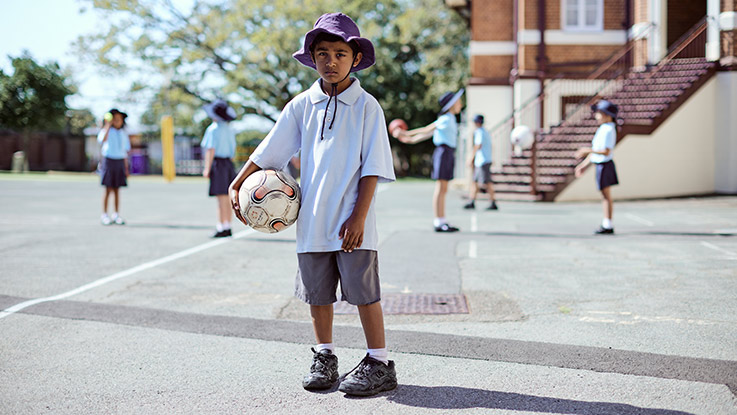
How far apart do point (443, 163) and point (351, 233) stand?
7136 mm

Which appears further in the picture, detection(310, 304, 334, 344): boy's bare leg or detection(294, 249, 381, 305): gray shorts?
detection(310, 304, 334, 344): boy's bare leg

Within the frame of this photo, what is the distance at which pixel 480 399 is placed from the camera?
3754mm

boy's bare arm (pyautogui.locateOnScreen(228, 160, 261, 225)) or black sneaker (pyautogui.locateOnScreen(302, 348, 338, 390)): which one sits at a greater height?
boy's bare arm (pyautogui.locateOnScreen(228, 160, 261, 225))

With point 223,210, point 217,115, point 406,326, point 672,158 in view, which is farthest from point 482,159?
point 406,326

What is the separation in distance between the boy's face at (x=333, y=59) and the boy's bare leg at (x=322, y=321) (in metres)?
1.17

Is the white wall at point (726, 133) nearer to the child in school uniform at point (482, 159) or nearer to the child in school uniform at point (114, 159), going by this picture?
the child in school uniform at point (482, 159)

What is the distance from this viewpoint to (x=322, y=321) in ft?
13.3

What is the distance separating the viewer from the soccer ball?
3.89 m

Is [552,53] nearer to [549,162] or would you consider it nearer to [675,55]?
[675,55]

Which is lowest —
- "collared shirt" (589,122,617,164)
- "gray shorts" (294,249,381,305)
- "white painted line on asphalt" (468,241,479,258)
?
"white painted line on asphalt" (468,241,479,258)

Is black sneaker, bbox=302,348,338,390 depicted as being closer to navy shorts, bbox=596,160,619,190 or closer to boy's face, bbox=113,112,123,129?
navy shorts, bbox=596,160,619,190

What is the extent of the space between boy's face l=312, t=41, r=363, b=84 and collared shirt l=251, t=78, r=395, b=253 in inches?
3.7

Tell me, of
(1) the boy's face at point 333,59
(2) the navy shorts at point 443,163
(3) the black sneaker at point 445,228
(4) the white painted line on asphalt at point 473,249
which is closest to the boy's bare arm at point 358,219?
(1) the boy's face at point 333,59

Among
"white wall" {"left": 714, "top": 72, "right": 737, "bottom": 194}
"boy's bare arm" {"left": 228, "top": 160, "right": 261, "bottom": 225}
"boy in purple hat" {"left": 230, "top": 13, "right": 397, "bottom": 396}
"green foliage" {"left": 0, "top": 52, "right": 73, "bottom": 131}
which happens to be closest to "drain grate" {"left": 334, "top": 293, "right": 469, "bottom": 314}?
"boy in purple hat" {"left": 230, "top": 13, "right": 397, "bottom": 396}
